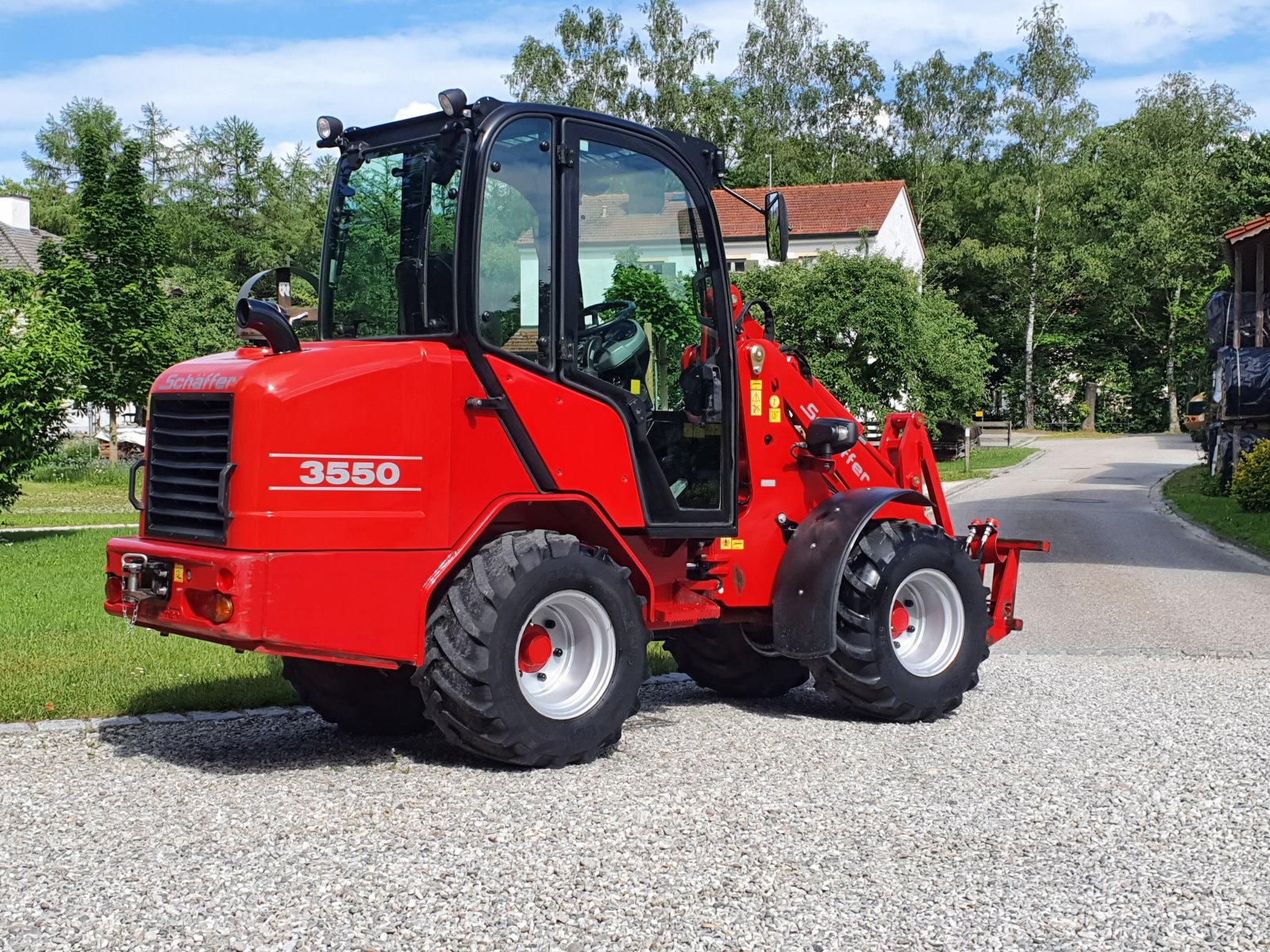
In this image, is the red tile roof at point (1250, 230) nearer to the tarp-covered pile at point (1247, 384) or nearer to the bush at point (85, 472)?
the tarp-covered pile at point (1247, 384)

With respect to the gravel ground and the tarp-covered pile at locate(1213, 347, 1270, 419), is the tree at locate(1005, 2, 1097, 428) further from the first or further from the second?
the gravel ground

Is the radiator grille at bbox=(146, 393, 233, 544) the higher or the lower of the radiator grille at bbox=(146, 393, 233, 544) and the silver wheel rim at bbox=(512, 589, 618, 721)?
the higher

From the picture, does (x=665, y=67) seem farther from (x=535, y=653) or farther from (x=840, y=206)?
(x=535, y=653)

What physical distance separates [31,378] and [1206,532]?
55.5 feet

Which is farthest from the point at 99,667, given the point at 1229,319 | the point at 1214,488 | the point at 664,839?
the point at 1229,319

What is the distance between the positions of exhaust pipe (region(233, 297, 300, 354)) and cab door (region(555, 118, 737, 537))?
121cm

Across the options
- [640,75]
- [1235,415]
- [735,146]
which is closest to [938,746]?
[1235,415]

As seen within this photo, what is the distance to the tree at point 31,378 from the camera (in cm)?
1697

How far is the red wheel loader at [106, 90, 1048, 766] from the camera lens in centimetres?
580

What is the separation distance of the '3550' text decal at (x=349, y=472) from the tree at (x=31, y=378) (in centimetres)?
1262

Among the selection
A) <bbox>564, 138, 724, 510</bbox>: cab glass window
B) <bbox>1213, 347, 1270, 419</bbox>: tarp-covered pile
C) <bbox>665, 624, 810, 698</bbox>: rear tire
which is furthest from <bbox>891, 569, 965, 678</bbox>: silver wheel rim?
<bbox>1213, 347, 1270, 419</bbox>: tarp-covered pile

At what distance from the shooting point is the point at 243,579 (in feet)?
18.3

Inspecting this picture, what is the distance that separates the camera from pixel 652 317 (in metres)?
7.09

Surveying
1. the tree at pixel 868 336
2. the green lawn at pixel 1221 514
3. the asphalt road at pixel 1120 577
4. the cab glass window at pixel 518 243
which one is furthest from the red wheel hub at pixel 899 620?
the tree at pixel 868 336
